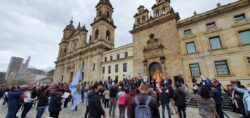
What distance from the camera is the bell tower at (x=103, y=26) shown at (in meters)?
35.0

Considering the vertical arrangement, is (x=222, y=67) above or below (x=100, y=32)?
below

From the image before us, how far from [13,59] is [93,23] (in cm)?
5721

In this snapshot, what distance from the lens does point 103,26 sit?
35.9 m

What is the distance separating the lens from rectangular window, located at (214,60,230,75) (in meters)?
15.0

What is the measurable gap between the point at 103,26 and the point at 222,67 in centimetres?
2993

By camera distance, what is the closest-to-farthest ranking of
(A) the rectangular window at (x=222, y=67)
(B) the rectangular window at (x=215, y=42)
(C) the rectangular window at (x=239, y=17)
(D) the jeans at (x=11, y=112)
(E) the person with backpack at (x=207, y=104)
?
(E) the person with backpack at (x=207, y=104) < (D) the jeans at (x=11, y=112) < (A) the rectangular window at (x=222, y=67) < (C) the rectangular window at (x=239, y=17) < (B) the rectangular window at (x=215, y=42)

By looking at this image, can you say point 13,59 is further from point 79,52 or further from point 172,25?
point 172,25

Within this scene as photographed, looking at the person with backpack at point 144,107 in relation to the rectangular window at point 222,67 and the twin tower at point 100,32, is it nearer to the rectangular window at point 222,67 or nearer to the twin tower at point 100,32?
the rectangular window at point 222,67

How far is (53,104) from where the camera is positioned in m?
5.03

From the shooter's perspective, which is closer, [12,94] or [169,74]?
[12,94]

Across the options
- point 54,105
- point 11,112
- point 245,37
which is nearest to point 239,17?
point 245,37

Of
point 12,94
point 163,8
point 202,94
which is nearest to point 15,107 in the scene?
point 12,94

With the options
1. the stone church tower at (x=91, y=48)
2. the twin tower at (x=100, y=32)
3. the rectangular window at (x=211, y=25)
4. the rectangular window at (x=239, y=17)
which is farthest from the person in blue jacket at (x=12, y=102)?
the twin tower at (x=100, y=32)

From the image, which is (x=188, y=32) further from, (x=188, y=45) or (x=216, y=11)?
(x=216, y=11)
